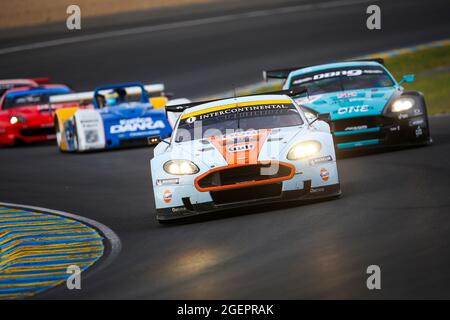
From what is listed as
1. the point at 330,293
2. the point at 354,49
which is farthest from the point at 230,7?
the point at 330,293

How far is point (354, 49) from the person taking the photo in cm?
2759

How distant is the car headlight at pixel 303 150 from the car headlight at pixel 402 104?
3619mm

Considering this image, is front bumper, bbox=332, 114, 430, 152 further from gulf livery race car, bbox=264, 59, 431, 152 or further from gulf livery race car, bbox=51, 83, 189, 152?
gulf livery race car, bbox=51, 83, 189, 152

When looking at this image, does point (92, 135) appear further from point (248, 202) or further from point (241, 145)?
point (248, 202)

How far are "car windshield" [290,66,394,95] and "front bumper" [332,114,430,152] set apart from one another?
96 cm

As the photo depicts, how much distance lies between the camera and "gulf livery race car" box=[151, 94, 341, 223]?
9844mm

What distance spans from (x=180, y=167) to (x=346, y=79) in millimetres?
5154

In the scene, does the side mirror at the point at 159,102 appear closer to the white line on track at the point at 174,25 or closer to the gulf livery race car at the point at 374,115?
the gulf livery race car at the point at 374,115

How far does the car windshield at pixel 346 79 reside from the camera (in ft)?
47.5

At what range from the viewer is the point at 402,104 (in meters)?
13.6

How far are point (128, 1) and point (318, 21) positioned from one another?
308 inches

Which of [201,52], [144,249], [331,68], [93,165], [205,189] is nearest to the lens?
→ [144,249]

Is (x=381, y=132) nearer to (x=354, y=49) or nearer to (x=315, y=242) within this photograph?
(x=315, y=242)

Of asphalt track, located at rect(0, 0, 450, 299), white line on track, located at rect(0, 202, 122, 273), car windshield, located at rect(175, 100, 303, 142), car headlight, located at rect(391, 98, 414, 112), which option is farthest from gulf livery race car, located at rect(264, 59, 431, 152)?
white line on track, located at rect(0, 202, 122, 273)
